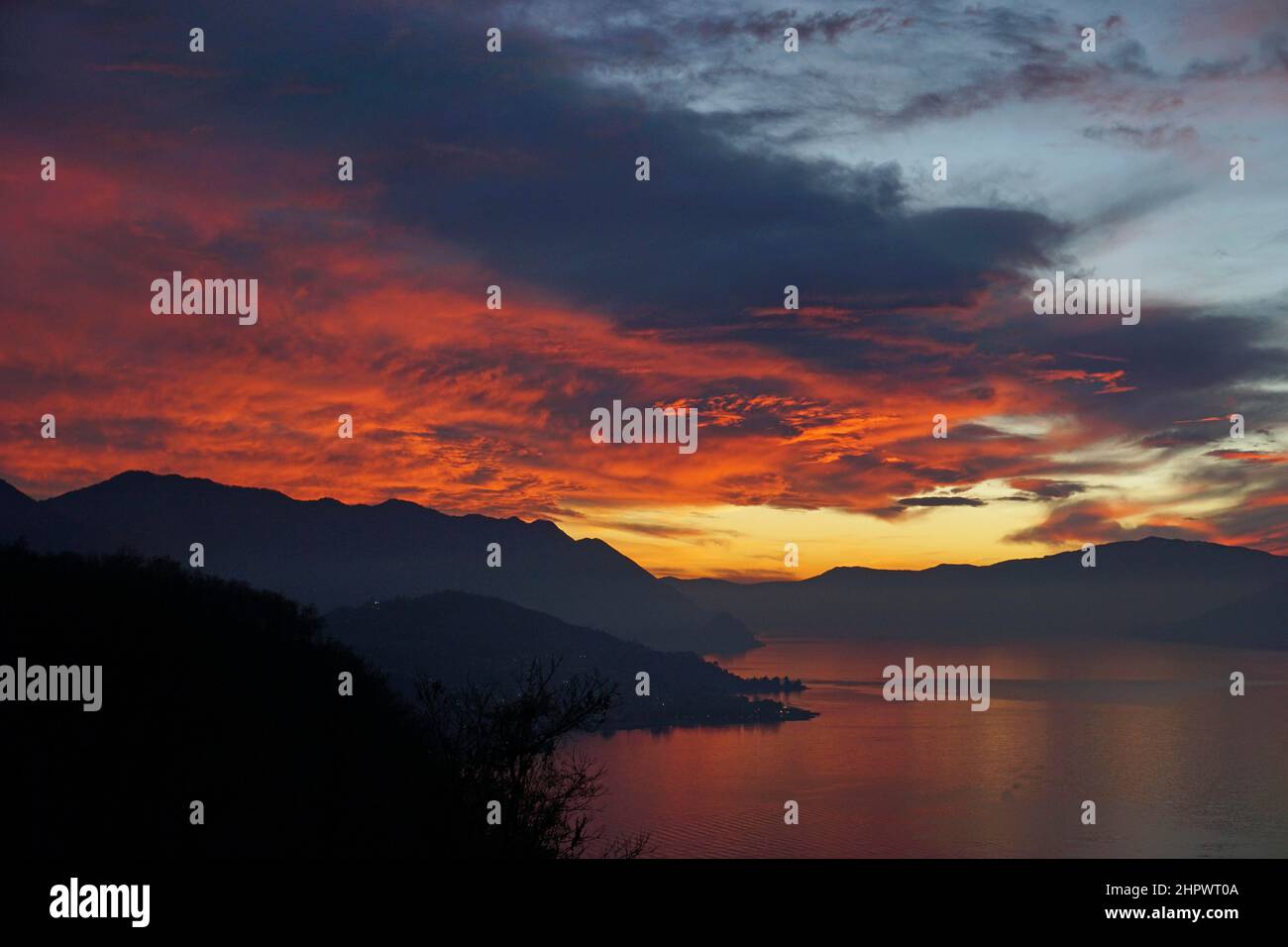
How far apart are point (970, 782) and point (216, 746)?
91.3 m

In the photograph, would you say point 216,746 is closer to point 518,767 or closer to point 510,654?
point 518,767

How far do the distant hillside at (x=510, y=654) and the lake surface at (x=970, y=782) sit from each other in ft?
45.2

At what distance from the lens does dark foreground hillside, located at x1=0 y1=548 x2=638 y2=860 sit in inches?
850

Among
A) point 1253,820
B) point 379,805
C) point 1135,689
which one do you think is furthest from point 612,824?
point 1135,689

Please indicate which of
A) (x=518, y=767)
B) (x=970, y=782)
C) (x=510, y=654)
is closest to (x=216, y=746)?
(x=518, y=767)

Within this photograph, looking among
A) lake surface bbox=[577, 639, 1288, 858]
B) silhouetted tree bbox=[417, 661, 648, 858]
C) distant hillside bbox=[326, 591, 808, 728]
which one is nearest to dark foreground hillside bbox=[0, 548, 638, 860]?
silhouetted tree bbox=[417, 661, 648, 858]

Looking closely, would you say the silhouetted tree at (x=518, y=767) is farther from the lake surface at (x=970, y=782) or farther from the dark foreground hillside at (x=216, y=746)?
the lake surface at (x=970, y=782)

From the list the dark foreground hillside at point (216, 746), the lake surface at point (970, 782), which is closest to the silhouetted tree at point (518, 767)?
the dark foreground hillside at point (216, 746)

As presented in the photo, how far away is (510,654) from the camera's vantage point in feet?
558

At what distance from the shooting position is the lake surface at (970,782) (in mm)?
78125
